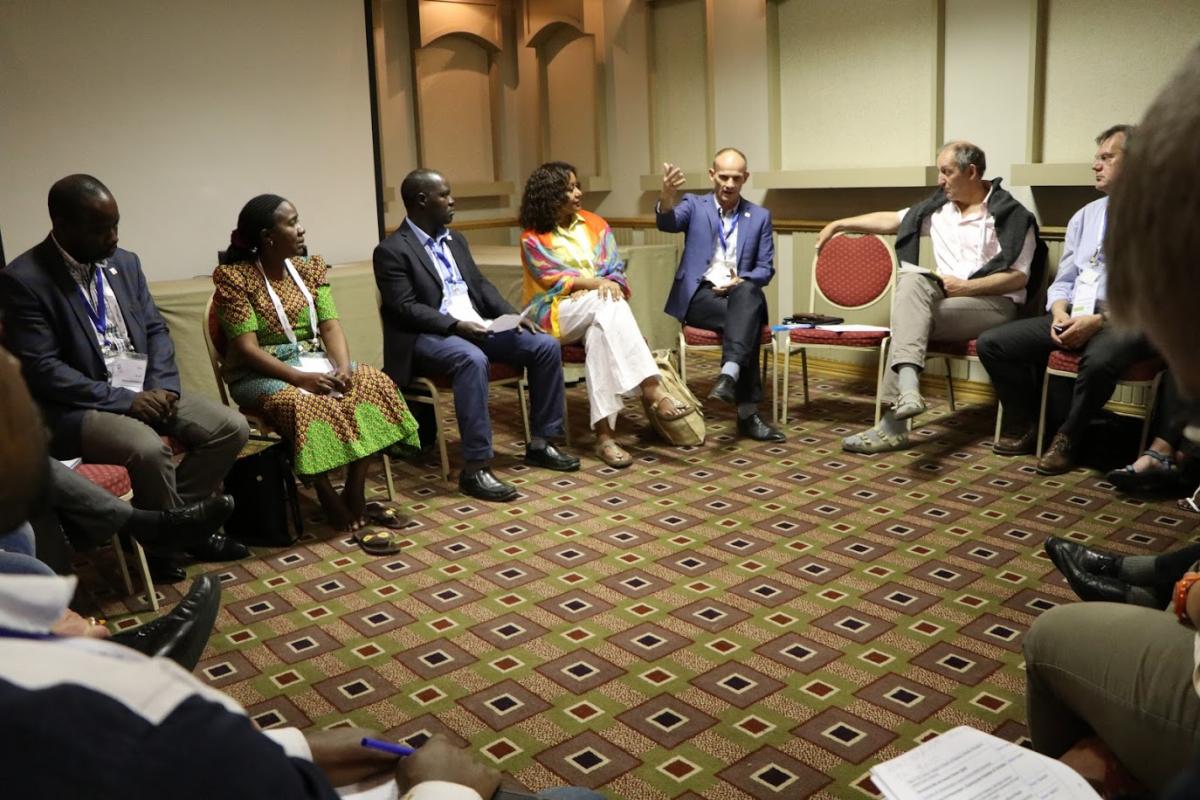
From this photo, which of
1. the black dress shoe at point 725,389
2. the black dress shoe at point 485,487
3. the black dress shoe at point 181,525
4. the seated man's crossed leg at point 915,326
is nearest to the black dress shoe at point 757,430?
the black dress shoe at point 725,389

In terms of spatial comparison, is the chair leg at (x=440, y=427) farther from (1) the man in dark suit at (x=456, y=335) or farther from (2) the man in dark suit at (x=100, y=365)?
(2) the man in dark suit at (x=100, y=365)

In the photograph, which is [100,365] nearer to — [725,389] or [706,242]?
[725,389]

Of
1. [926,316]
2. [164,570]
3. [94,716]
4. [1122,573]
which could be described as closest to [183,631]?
[164,570]

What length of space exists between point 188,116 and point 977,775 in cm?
473

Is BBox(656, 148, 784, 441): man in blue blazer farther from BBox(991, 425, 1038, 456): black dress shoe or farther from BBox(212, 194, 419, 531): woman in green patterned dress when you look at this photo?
BBox(212, 194, 419, 531): woman in green patterned dress

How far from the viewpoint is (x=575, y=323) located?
4.73 m

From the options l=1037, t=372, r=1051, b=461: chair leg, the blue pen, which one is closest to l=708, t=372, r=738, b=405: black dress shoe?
l=1037, t=372, r=1051, b=461: chair leg

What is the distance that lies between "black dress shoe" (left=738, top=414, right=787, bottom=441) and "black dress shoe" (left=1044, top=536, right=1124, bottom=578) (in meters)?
2.24

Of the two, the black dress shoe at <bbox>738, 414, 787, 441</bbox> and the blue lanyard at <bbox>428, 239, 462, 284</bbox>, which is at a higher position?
the blue lanyard at <bbox>428, 239, 462, 284</bbox>

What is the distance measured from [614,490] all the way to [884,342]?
1603 mm

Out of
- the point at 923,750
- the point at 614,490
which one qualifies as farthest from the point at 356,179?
the point at 923,750

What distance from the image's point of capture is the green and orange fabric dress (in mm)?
3734

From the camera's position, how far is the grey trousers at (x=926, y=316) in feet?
15.3

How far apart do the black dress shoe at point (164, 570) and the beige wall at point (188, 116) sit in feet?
6.36
